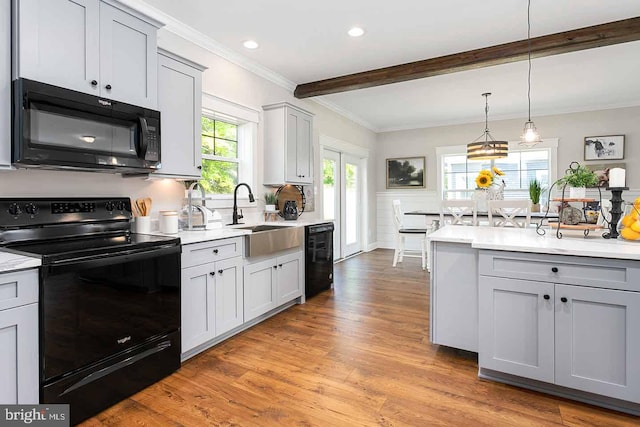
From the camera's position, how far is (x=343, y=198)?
247 inches

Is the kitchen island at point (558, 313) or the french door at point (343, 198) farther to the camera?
the french door at point (343, 198)

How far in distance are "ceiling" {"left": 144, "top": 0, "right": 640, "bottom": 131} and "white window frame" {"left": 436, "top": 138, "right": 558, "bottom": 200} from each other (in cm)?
74

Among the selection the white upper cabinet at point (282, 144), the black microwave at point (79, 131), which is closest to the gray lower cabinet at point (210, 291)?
the black microwave at point (79, 131)

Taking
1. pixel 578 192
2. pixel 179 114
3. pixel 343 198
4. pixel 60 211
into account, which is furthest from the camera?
pixel 343 198

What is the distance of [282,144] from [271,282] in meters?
1.63

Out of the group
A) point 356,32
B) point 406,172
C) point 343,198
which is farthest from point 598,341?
point 406,172

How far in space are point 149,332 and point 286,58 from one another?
3.04m

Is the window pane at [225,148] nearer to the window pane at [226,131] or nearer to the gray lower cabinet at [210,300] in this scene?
the window pane at [226,131]

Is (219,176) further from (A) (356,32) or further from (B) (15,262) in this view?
(B) (15,262)

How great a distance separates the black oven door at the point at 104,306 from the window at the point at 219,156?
1433mm

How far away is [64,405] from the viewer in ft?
5.45

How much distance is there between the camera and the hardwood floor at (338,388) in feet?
5.92

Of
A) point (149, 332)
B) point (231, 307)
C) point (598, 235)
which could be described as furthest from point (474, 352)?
point (149, 332)

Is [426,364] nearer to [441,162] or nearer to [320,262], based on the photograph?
[320,262]
